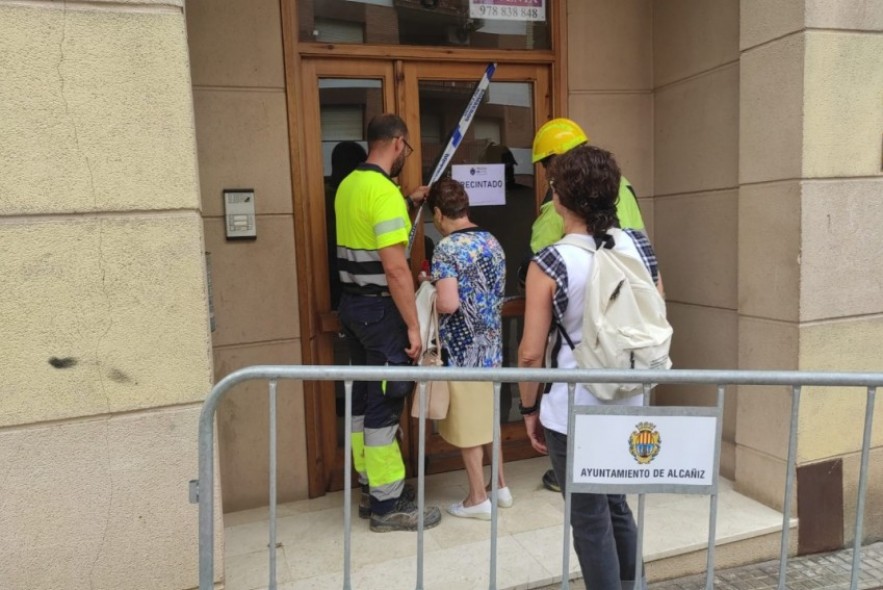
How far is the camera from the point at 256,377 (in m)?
2.01

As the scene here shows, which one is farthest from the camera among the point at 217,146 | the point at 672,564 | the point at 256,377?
the point at 217,146

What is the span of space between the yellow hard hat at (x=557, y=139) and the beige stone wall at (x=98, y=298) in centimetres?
188

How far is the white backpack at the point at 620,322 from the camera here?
7.12 feet

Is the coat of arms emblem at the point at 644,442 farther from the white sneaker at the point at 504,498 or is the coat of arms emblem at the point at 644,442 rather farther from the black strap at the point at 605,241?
the white sneaker at the point at 504,498

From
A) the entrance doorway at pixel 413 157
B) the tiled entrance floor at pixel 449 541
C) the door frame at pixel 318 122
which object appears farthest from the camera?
the entrance doorway at pixel 413 157

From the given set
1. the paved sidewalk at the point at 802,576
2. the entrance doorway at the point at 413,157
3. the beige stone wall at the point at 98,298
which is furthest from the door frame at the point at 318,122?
the paved sidewalk at the point at 802,576

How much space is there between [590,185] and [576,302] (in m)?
0.42

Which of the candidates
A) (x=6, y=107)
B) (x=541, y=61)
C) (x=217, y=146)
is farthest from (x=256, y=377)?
(x=541, y=61)

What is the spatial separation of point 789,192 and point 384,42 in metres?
2.39

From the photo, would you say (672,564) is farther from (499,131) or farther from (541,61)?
(541,61)

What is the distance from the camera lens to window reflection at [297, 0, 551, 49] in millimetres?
3711

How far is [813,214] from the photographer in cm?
332

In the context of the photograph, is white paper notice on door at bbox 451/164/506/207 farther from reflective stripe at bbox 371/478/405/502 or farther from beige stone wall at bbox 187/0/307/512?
reflective stripe at bbox 371/478/405/502

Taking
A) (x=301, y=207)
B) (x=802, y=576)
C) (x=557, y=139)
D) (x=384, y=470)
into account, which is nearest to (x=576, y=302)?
(x=557, y=139)
